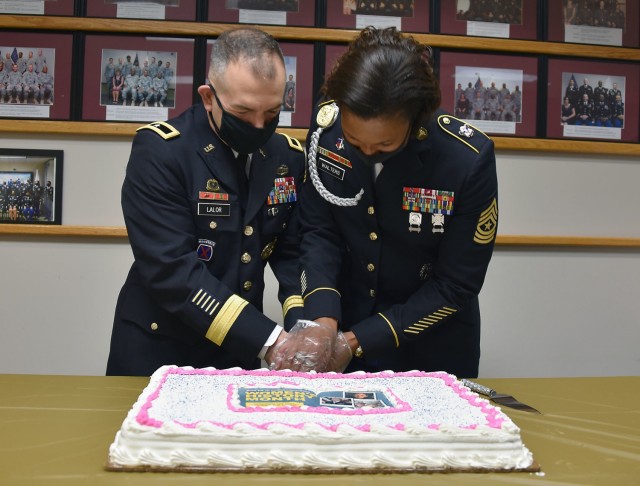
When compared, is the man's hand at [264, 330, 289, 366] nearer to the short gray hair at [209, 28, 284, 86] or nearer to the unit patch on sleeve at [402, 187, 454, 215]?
the unit patch on sleeve at [402, 187, 454, 215]

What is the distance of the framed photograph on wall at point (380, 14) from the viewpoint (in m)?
3.06

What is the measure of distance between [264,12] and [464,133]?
1467 mm

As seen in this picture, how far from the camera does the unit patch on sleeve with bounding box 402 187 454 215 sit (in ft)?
6.21

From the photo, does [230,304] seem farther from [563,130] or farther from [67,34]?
[563,130]

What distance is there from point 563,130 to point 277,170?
175cm

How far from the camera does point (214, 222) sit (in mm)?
1924

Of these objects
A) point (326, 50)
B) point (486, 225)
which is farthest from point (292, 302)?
point (326, 50)

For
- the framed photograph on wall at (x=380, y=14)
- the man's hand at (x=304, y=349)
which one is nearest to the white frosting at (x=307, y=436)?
the man's hand at (x=304, y=349)

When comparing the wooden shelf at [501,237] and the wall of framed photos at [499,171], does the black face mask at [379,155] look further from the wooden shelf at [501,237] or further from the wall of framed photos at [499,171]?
the wooden shelf at [501,237]

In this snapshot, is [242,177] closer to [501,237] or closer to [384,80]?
[384,80]

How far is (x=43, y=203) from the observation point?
2.97 metres

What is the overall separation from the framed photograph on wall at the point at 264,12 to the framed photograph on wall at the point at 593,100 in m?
1.19

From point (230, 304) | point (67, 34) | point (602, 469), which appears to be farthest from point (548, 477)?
point (67, 34)

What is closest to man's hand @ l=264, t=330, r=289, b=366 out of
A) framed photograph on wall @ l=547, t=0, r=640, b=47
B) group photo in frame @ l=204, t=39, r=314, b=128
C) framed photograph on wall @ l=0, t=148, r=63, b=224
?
group photo in frame @ l=204, t=39, r=314, b=128
